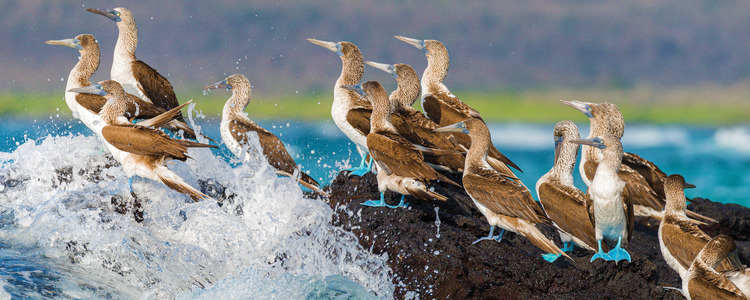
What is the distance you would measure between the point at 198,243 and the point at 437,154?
8.54ft

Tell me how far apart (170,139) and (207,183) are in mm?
1707

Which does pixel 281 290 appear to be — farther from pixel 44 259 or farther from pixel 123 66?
pixel 123 66

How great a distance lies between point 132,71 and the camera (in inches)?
346

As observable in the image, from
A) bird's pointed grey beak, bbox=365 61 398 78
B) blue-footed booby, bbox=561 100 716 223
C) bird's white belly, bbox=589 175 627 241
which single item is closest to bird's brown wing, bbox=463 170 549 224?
bird's white belly, bbox=589 175 627 241

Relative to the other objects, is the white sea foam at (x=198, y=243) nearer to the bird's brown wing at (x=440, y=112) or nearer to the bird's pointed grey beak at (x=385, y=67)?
the bird's brown wing at (x=440, y=112)

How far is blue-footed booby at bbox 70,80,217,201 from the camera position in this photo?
6852 millimetres

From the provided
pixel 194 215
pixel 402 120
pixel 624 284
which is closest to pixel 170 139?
pixel 194 215

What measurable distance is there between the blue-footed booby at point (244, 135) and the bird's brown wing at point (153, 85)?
0.91 m

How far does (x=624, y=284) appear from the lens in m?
6.21

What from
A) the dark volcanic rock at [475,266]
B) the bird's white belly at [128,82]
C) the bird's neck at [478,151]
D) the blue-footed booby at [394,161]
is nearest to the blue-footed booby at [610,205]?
the dark volcanic rock at [475,266]

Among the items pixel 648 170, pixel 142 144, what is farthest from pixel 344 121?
pixel 648 170

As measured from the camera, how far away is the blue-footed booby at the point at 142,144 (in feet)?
A: 22.5

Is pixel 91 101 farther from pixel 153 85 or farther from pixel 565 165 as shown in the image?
pixel 565 165

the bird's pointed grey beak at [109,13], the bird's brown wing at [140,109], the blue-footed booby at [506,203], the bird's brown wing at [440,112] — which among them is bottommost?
the blue-footed booby at [506,203]
